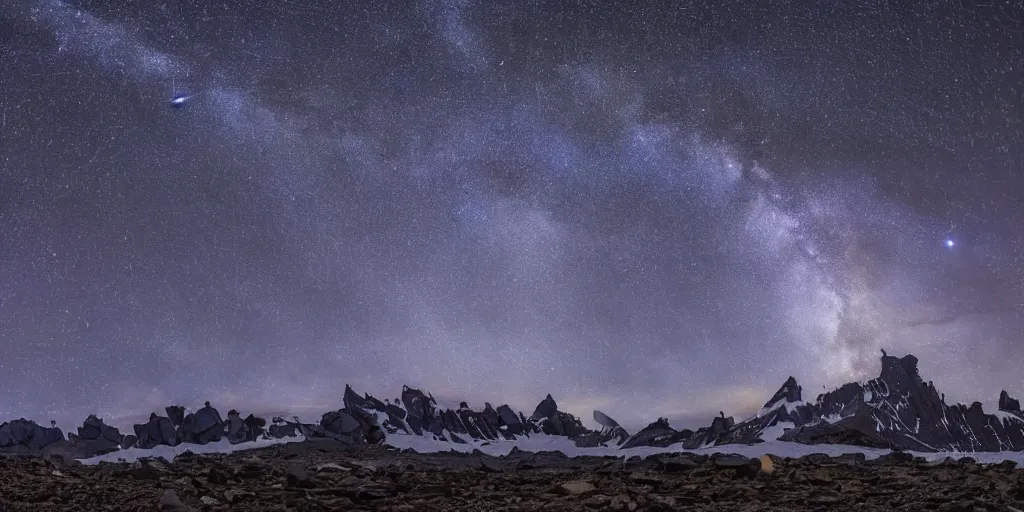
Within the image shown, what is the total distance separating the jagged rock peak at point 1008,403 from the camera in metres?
112

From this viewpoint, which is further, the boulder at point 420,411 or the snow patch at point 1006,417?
the snow patch at point 1006,417

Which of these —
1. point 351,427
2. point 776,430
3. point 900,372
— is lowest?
point 776,430

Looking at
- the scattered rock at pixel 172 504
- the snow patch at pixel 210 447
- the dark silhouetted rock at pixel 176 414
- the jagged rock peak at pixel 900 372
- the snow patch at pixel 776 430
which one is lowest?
the scattered rock at pixel 172 504

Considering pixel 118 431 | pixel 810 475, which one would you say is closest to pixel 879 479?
pixel 810 475

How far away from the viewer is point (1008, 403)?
113938 millimetres

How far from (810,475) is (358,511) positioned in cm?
958

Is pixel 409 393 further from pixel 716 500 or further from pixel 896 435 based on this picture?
pixel 716 500

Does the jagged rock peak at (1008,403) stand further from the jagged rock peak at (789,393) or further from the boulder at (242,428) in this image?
the boulder at (242,428)

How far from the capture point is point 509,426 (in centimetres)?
11256

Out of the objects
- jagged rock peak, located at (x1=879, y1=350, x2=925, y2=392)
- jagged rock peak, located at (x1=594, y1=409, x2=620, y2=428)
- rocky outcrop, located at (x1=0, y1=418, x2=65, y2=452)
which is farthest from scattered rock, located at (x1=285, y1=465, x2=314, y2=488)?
jagged rock peak, located at (x1=879, y1=350, x2=925, y2=392)

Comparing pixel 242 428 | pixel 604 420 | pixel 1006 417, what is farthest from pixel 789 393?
pixel 242 428

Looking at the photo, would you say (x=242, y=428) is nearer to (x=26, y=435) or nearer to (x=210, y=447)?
(x=210, y=447)

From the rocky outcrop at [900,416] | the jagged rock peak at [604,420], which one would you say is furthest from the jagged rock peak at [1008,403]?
the jagged rock peak at [604,420]

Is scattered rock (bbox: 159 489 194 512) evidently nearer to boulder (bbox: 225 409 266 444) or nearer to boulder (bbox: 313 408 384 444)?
boulder (bbox: 313 408 384 444)
